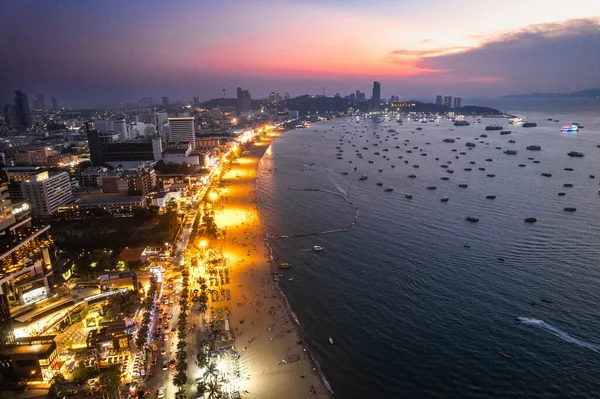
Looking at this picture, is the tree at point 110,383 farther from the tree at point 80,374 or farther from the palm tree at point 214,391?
the palm tree at point 214,391

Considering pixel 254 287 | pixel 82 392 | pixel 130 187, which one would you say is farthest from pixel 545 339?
pixel 130 187

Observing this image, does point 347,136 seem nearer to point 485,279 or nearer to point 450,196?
point 450,196

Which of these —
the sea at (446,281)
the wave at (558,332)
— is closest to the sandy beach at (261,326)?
the sea at (446,281)

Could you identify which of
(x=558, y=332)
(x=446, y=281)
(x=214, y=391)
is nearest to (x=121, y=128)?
(x=446, y=281)

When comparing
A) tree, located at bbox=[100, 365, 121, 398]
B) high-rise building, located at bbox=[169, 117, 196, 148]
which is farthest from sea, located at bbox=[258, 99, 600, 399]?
high-rise building, located at bbox=[169, 117, 196, 148]

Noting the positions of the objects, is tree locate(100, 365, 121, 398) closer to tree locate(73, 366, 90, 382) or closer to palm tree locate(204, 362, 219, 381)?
tree locate(73, 366, 90, 382)

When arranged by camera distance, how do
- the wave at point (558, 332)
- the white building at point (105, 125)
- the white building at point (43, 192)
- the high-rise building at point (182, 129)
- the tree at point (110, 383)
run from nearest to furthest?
1. the tree at point (110, 383)
2. the wave at point (558, 332)
3. the white building at point (43, 192)
4. the high-rise building at point (182, 129)
5. the white building at point (105, 125)
